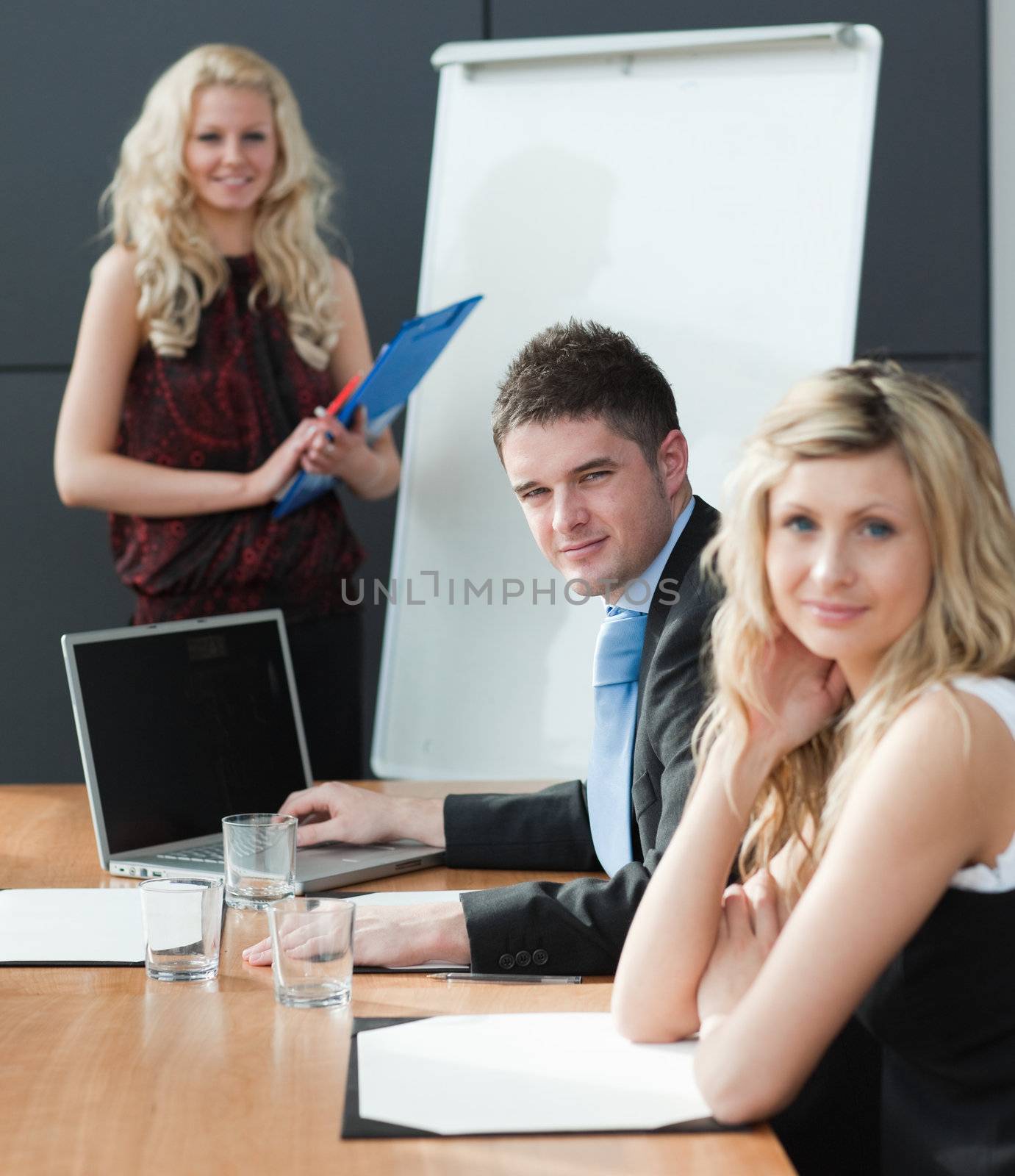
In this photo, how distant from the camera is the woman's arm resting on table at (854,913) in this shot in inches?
36.2

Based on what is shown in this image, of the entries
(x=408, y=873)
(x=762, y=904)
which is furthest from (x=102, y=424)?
(x=762, y=904)

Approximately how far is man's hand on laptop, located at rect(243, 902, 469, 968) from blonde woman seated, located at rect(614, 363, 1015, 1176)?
0.20m

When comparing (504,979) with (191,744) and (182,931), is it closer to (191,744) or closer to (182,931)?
(182,931)

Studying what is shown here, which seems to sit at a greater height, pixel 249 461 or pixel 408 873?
pixel 249 461

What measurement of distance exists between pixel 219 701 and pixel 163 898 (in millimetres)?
566

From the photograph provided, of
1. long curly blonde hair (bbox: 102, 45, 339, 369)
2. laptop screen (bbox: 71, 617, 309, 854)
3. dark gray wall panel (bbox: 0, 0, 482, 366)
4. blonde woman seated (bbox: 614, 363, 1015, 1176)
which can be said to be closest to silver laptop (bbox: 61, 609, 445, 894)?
laptop screen (bbox: 71, 617, 309, 854)

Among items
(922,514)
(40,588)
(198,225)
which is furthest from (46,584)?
(922,514)

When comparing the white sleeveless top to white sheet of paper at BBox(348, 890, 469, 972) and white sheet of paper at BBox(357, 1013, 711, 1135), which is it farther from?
white sheet of paper at BBox(348, 890, 469, 972)

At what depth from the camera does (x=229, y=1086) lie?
962 mm

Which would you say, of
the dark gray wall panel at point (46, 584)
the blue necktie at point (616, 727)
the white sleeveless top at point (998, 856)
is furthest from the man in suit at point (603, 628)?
the dark gray wall panel at point (46, 584)

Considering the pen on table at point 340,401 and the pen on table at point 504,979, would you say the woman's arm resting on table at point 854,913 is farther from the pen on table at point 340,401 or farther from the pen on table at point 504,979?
the pen on table at point 340,401

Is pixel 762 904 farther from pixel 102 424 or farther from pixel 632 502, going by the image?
pixel 102 424

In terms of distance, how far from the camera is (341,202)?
3322 mm

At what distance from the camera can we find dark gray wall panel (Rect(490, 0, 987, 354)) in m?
3.21
